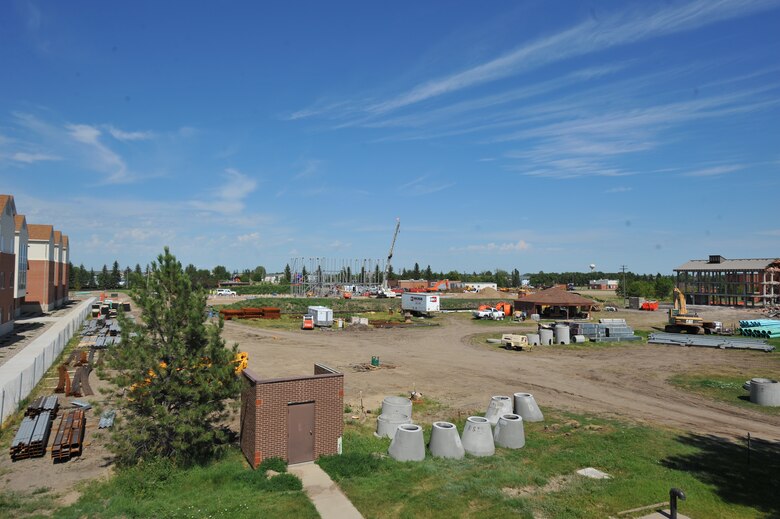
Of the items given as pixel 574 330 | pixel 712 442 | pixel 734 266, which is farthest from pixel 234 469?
pixel 734 266

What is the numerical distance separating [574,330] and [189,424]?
3842cm

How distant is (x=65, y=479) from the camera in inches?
566

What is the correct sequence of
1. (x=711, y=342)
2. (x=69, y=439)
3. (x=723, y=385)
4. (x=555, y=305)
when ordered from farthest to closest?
(x=555, y=305), (x=711, y=342), (x=723, y=385), (x=69, y=439)

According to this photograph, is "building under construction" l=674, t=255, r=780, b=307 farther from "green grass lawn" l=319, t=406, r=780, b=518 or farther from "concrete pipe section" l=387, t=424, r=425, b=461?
"concrete pipe section" l=387, t=424, r=425, b=461

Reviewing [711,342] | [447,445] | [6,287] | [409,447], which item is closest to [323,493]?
[409,447]

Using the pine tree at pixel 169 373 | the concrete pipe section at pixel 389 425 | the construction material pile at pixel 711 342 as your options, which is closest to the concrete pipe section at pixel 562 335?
the construction material pile at pixel 711 342

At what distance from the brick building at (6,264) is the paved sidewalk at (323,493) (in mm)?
39690

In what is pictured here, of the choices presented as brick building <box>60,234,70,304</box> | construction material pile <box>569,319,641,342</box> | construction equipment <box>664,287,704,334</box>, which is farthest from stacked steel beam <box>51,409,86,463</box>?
brick building <box>60,234,70,304</box>

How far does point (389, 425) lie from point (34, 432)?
12.6 meters

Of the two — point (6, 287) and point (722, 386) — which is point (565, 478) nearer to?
point (722, 386)

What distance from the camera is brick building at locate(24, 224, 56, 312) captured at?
62.2 metres

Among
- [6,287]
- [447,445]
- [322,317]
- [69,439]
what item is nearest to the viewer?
[447,445]

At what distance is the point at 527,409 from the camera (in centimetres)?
1994

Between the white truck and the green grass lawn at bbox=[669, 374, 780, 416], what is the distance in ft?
129
